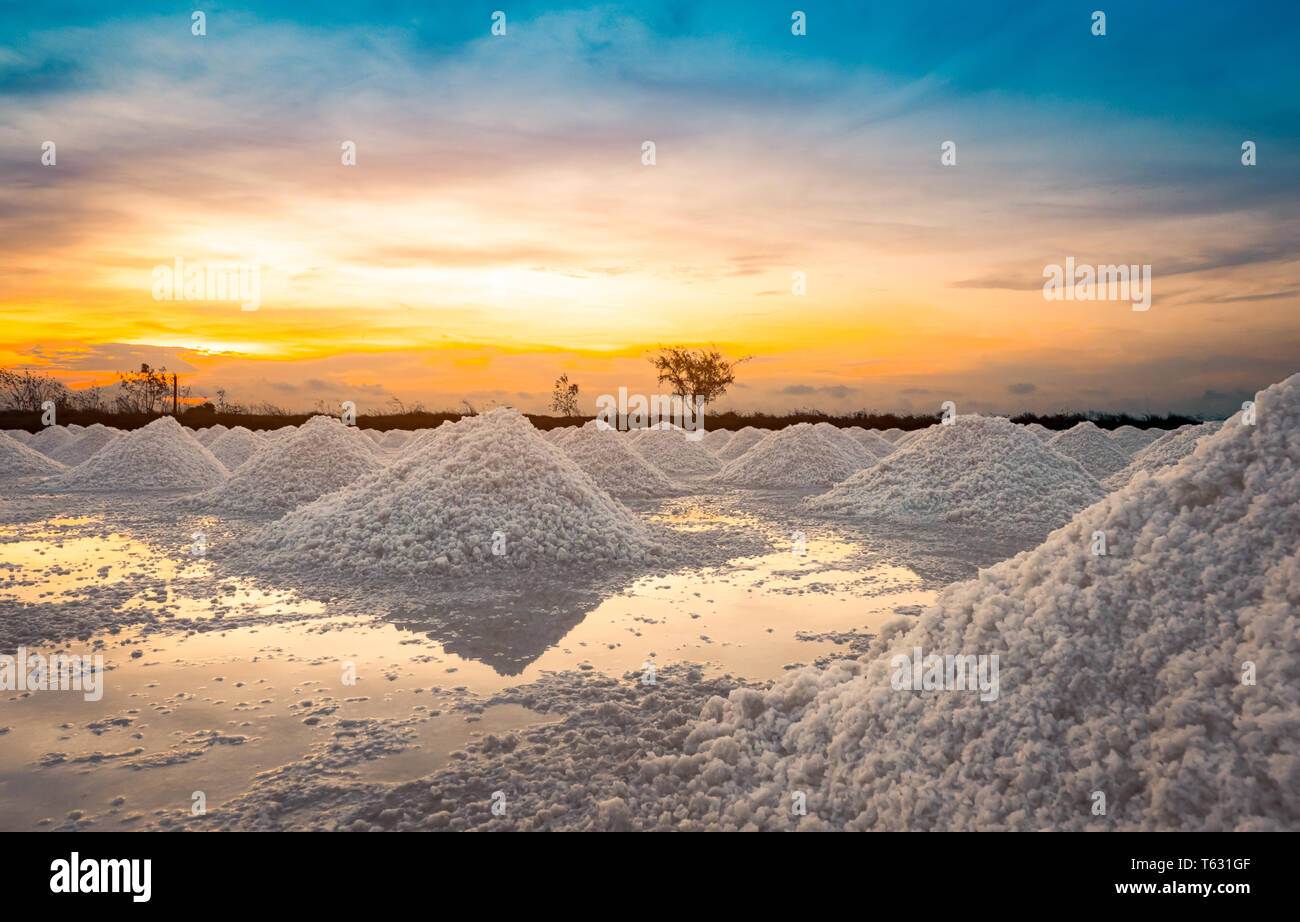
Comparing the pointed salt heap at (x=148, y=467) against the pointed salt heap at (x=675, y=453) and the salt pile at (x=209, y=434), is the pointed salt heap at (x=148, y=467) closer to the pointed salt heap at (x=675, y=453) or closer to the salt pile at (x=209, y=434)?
the salt pile at (x=209, y=434)

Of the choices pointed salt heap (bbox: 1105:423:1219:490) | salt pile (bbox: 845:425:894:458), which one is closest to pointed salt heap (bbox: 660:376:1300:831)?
pointed salt heap (bbox: 1105:423:1219:490)

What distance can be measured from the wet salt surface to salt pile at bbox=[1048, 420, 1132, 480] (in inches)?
601

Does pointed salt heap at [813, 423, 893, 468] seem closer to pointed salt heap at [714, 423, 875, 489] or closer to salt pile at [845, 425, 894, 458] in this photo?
pointed salt heap at [714, 423, 875, 489]

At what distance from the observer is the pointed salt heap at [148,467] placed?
1648 cm

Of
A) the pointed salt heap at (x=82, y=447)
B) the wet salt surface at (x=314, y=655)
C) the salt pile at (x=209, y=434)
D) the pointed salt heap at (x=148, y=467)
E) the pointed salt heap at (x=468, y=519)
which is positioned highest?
the salt pile at (x=209, y=434)

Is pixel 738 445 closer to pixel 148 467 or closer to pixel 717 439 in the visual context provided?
pixel 717 439

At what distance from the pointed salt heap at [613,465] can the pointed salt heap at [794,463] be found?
307cm

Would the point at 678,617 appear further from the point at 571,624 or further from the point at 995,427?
the point at 995,427

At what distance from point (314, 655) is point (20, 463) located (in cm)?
1980

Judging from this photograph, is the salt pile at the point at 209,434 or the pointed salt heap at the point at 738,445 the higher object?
the salt pile at the point at 209,434

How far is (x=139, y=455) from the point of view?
17500 millimetres

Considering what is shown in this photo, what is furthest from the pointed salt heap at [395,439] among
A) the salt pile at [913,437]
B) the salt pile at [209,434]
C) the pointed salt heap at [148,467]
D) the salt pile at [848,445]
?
the salt pile at [913,437]

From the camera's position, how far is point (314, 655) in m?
5.25

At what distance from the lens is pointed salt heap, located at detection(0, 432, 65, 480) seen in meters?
18.6
